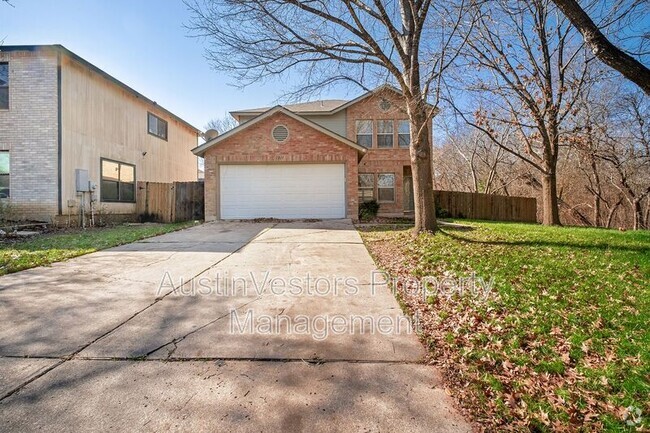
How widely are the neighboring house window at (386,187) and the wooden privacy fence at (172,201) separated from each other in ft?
29.2

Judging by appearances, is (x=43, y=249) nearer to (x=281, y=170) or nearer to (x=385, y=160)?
(x=281, y=170)

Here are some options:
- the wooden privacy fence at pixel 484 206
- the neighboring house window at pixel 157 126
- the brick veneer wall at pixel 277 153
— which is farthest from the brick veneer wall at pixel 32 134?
the wooden privacy fence at pixel 484 206

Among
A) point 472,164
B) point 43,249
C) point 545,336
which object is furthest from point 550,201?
point 43,249

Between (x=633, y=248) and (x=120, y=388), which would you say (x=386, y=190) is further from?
(x=120, y=388)

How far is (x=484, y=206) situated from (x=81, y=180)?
57.6 ft

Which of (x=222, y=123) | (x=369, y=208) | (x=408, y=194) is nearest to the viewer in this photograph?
(x=369, y=208)

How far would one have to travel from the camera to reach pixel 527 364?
2.47 m

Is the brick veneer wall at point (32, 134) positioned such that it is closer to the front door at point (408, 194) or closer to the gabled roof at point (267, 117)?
the gabled roof at point (267, 117)

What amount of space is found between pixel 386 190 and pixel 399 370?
588 inches

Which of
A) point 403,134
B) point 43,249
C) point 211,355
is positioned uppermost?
point 403,134

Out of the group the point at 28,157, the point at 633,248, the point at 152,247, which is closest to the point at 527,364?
the point at 633,248

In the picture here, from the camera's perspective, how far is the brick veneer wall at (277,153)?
1266 cm

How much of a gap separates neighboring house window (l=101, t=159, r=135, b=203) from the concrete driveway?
9.58 meters

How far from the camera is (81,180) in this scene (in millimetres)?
11297
